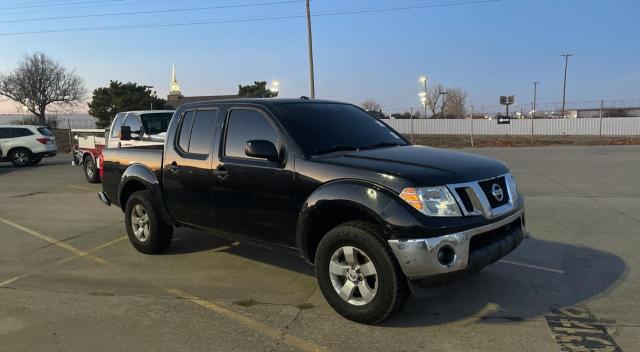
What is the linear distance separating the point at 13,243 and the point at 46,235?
0.50 meters

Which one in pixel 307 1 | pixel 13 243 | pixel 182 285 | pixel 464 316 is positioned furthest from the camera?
pixel 307 1

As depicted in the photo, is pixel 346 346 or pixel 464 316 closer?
pixel 346 346

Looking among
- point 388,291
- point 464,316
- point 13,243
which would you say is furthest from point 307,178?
point 13,243

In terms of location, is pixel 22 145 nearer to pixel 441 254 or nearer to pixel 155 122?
pixel 155 122

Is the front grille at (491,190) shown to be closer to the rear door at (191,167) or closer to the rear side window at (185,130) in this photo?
the rear door at (191,167)

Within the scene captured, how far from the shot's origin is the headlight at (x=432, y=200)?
3830 millimetres

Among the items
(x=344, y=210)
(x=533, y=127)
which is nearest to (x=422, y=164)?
(x=344, y=210)

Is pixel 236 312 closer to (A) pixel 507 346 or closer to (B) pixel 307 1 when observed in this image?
(A) pixel 507 346

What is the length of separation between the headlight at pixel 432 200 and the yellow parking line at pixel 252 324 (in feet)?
4.05

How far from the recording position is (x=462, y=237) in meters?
3.84

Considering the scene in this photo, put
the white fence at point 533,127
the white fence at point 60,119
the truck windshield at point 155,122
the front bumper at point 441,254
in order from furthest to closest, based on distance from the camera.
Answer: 1. the white fence at point 60,119
2. the white fence at point 533,127
3. the truck windshield at point 155,122
4. the front bumper at point 441,254

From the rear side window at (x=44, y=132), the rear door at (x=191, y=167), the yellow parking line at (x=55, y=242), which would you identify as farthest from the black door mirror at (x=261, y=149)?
the rear side window at (x=44, y=132)

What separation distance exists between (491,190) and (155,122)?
10.6m

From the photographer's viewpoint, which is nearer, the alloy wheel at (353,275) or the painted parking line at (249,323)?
the painted parking line at (249,323)
